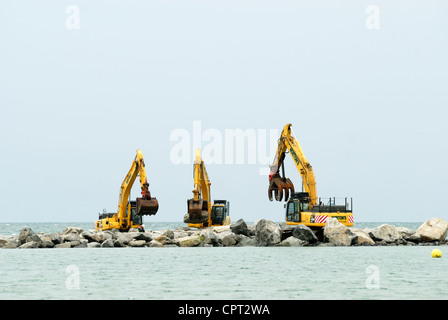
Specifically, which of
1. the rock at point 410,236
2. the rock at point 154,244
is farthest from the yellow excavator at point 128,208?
the rock at point 410,236

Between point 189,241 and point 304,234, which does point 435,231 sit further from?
point 189,241

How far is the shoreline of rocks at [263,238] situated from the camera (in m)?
44.5

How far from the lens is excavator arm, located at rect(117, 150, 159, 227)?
45938 mm

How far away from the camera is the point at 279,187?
48.2 meters

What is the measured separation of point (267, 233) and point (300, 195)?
3975 mm

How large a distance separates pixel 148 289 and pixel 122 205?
32.3m

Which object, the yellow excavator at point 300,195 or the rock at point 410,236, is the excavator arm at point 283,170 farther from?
the rock at point 410,236

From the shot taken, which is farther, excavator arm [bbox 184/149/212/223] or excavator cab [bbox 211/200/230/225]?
excavator cab [bbox 211/200/230/225]

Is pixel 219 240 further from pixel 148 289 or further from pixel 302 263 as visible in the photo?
pixel 148 289

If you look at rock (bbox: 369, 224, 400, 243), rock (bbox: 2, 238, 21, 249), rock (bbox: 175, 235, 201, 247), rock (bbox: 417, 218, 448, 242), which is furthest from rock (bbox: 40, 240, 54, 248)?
rock (bbox: 417, 218, 448, 242)

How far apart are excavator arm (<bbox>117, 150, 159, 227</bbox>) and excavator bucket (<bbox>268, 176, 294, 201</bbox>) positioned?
8772mm

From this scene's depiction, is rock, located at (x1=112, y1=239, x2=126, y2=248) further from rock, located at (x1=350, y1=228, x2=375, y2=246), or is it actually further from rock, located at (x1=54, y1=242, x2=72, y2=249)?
rock, located at (x1=350, y1=228, x2=375, y2=246)
